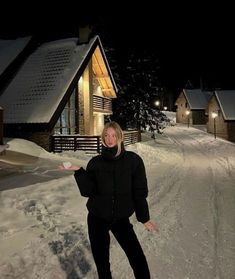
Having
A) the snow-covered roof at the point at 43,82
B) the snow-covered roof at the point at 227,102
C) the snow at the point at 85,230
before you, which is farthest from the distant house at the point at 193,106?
the snow at the point at 85,230

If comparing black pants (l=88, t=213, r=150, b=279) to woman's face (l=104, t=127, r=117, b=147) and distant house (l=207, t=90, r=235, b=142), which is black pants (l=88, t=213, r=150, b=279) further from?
distant house (l=207, t=90, r=235, b=142)

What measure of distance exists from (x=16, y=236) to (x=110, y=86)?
2440cm

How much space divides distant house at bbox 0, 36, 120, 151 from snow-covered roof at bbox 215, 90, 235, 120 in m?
18.3

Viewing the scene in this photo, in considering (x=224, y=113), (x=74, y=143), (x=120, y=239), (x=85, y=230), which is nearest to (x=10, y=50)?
(x=74, y=143)

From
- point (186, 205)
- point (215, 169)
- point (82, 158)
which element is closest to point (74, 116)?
point (82, 158)

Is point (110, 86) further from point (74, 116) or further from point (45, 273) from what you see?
point (45, 273)

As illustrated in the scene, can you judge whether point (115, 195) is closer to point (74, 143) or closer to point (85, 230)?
point (85, 230)

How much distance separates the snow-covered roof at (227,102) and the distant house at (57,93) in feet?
59.9

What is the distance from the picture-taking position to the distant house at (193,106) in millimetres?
59469

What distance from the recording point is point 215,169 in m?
16.2

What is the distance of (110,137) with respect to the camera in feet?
12.4

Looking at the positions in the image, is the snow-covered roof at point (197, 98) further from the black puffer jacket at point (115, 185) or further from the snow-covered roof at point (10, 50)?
the black puffer jacket at point (115, 185)

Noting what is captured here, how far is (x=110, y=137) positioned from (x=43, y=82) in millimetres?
19611

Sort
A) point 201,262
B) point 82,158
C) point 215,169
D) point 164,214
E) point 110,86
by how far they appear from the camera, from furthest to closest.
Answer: point 110,86
point 82,158
point 215,169
point 164,214
point 201,262
